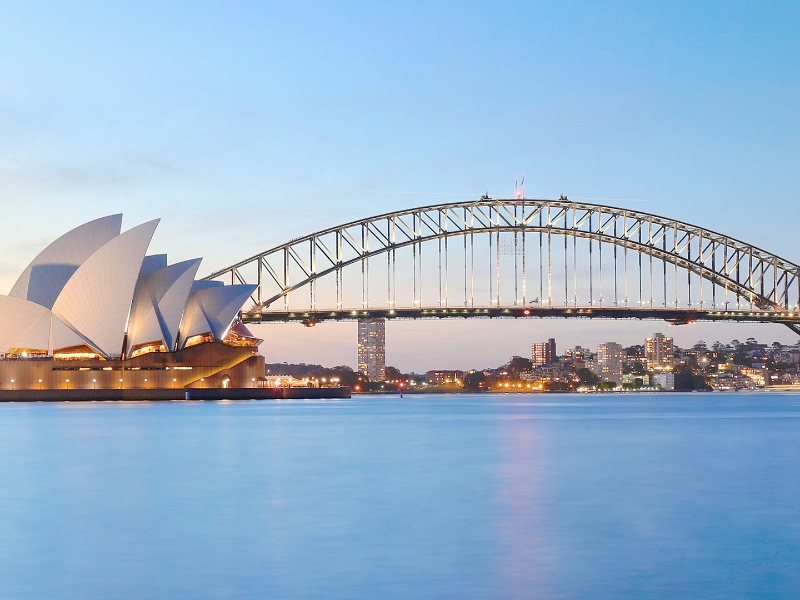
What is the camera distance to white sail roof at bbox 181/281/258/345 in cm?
6969

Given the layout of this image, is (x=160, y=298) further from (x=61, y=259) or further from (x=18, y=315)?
(x=18, y=315)

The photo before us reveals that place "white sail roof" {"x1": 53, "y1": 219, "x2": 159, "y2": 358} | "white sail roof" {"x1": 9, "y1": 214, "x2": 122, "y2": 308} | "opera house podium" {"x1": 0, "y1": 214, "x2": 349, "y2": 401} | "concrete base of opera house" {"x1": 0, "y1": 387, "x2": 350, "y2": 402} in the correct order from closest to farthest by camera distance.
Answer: "white sail roof" {"x1": 53, "y1": 219, "x2": 159, "y2": 358}
"opera house podium" {"x1": 0, "y1": 214, "x2": 349, "y2": 401}
"white sail roof" {"x1": 9, "y1": 214, "x2": 122, "y2": 308}
"concrete base of opera house" {"x1": 0, "y1": 387, "x2": 350, "y2": 402}

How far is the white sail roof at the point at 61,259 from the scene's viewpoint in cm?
6197

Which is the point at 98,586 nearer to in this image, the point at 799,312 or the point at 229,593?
the point at 229,593

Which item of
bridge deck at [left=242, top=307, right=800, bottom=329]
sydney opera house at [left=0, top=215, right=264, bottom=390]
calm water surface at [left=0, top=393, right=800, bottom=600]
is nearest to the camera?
calm water surface at [left=0, top=393, right=800, bottom=600]

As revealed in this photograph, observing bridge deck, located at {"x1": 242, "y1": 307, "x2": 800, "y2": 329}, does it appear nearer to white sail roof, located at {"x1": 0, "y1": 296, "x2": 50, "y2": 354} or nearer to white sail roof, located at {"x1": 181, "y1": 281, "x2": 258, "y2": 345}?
white sail roof, located at {"x1": 181, "y1": 281, "x2": 258, "y2": 345}

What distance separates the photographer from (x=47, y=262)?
6350cm

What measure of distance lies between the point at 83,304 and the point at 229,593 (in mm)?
55622

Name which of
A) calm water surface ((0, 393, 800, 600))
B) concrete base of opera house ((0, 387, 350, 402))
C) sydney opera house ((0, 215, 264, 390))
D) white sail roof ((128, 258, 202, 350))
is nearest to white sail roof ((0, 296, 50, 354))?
sydney opera house ((0, 215, 264, 390))

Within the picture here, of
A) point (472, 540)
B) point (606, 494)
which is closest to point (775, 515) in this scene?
point (606, 494)

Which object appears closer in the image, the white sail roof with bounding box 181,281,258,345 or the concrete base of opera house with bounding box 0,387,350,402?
the concrete base of opera house with bounding box 0,387,350,402

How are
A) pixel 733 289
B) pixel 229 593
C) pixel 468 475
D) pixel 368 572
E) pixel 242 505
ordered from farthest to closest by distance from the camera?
pixel 733 289 → pixel 468 475 → pixel 242 505 → pixel 368 572 → pixel 229 593

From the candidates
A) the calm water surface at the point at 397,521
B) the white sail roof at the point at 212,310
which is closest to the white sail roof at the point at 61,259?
the white sail roof at the point at 212,310

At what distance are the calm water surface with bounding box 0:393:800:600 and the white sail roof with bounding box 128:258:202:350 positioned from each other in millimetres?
38589
